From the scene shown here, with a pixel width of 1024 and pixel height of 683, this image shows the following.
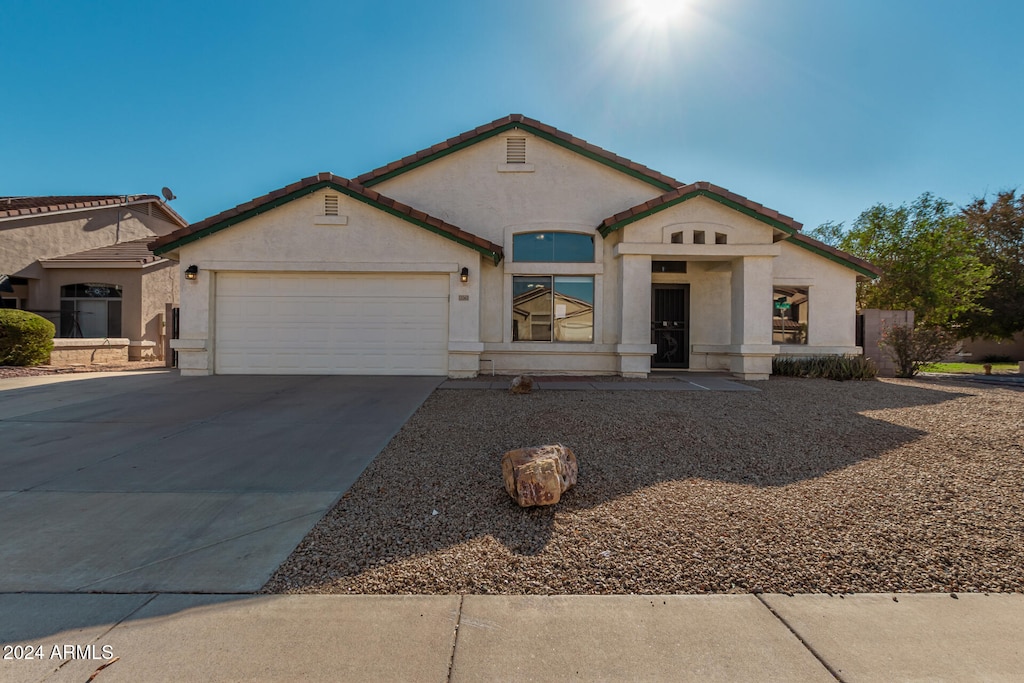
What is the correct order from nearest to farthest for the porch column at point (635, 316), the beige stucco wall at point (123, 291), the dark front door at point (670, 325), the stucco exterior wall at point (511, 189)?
the porch column at point (635, 316)
the stucco exterior wall at point (511, 189)
the dark front door at point (670, 325)
the beige stucco wall at point (123, 291)

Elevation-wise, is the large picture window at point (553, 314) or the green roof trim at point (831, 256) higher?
the green roof trim at point (831, 256)

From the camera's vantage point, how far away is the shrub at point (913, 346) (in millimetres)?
13242

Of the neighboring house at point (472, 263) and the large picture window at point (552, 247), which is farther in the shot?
the large picture window at point (552, 247)

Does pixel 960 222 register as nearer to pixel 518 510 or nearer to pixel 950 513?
pixel 950 513

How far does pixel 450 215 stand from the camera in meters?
12.8

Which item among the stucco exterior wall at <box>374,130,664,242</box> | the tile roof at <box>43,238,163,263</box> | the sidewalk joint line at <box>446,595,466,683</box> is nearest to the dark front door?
the stucco exterior wall at <box>374,130,664,242</box>

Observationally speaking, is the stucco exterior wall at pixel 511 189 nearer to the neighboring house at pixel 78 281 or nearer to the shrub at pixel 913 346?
the shrub at pixel 913 346

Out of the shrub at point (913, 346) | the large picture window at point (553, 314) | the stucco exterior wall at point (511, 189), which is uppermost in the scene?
the stucco exterior wall at point (511, 189)

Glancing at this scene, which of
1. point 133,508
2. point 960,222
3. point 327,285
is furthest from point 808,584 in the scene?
point 960,222

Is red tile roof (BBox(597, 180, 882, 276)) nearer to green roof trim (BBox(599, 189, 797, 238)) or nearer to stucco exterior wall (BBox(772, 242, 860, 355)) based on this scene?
green roof trim (BBox(599, 189, 797, 238))

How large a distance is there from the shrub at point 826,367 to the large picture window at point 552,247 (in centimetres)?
576

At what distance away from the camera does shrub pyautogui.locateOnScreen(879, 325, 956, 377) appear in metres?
13.2

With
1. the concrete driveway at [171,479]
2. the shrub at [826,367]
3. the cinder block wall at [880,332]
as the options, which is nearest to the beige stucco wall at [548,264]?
the shrub at [826,367]

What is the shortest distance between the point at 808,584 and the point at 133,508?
513 cm
